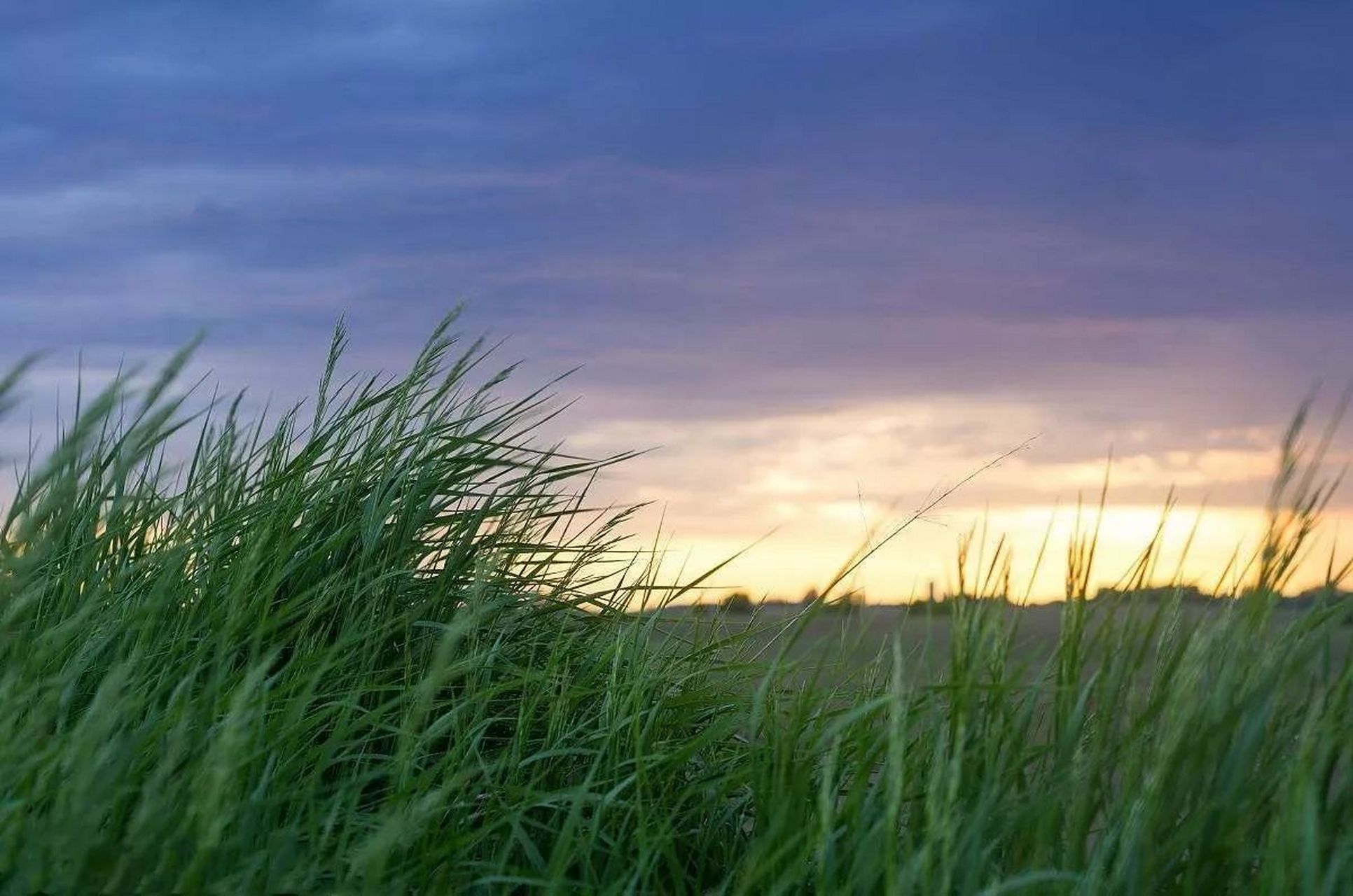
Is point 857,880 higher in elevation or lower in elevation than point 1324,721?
lower

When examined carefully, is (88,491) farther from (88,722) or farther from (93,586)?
(88,722)

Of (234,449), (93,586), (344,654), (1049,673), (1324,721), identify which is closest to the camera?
(1324,721)

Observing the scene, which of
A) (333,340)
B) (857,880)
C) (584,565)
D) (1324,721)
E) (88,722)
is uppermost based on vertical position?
(333,340)

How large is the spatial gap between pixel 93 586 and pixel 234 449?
517 mm

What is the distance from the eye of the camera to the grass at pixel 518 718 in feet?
6.07

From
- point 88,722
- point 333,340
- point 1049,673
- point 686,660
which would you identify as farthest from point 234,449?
point 1049,673

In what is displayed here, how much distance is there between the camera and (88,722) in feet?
6.00

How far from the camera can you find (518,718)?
2.76 metres

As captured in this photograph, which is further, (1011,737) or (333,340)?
(333,340)

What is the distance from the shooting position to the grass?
185 centimetres

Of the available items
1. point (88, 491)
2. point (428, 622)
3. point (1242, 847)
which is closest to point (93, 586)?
point (88, 491)

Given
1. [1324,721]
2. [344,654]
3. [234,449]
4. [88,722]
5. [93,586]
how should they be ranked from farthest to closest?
[234,449], [93,586], [344,654], [1324,721], [88,722]

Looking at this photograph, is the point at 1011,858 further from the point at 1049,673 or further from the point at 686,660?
the point at 686,660

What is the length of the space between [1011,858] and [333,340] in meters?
2.38
